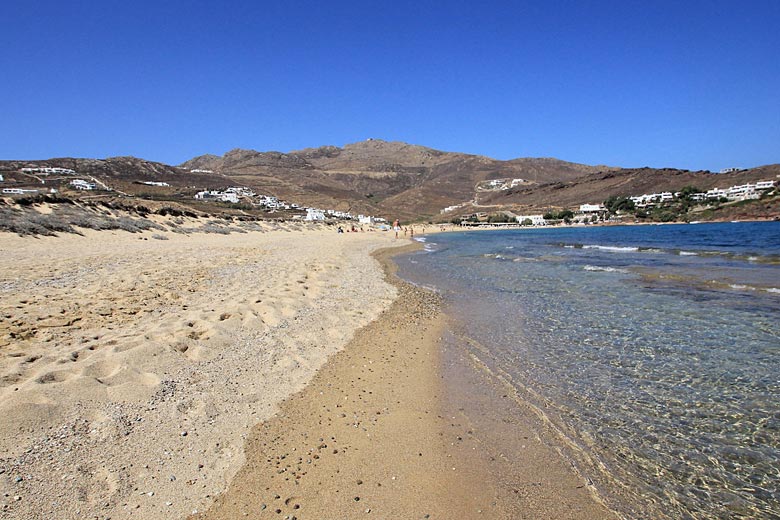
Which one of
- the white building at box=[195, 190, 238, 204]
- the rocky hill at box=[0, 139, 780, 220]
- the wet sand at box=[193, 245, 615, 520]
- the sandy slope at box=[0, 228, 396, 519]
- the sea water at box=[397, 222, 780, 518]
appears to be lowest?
the sea water at box=[397, 222, 780, 518]

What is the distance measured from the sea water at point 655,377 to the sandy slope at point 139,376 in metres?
3.34

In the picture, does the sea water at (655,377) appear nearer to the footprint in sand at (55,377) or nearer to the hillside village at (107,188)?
the footprint in sand at (55,377)

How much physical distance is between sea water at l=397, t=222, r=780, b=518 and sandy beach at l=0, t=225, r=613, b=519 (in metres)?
0.78

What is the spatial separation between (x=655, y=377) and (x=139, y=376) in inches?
271

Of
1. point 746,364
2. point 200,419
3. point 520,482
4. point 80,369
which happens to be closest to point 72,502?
point 200,419

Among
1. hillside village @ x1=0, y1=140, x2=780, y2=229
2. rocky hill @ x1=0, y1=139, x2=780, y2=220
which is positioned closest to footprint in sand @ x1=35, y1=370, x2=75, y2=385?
hillside village @ x1=0, y1=140, x2=780, y2=229

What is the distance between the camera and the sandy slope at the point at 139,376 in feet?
9.80

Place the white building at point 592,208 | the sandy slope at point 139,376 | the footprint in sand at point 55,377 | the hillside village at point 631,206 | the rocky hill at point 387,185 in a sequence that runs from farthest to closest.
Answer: the white building at point 592,208 → the hillside village at point 631,206 → the rocky hill at point 387,185 → the footprint in sand at point 55,377 → the sandy slope at point 139,376

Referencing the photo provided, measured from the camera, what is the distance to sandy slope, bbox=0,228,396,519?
2986 millimetres

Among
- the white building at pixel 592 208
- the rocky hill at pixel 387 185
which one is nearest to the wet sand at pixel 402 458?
the rocky hill at pixel 387 185

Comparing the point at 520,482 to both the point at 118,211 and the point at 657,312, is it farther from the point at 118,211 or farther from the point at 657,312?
the point at 118,211

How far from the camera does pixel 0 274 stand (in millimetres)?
9156

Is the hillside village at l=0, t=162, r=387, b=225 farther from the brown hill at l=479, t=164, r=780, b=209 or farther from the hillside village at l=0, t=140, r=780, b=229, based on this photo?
the brown hill at l=479, t=164, r=780, b=209

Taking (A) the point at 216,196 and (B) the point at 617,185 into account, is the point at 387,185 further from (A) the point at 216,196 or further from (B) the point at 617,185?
(A) the point at 216,196
